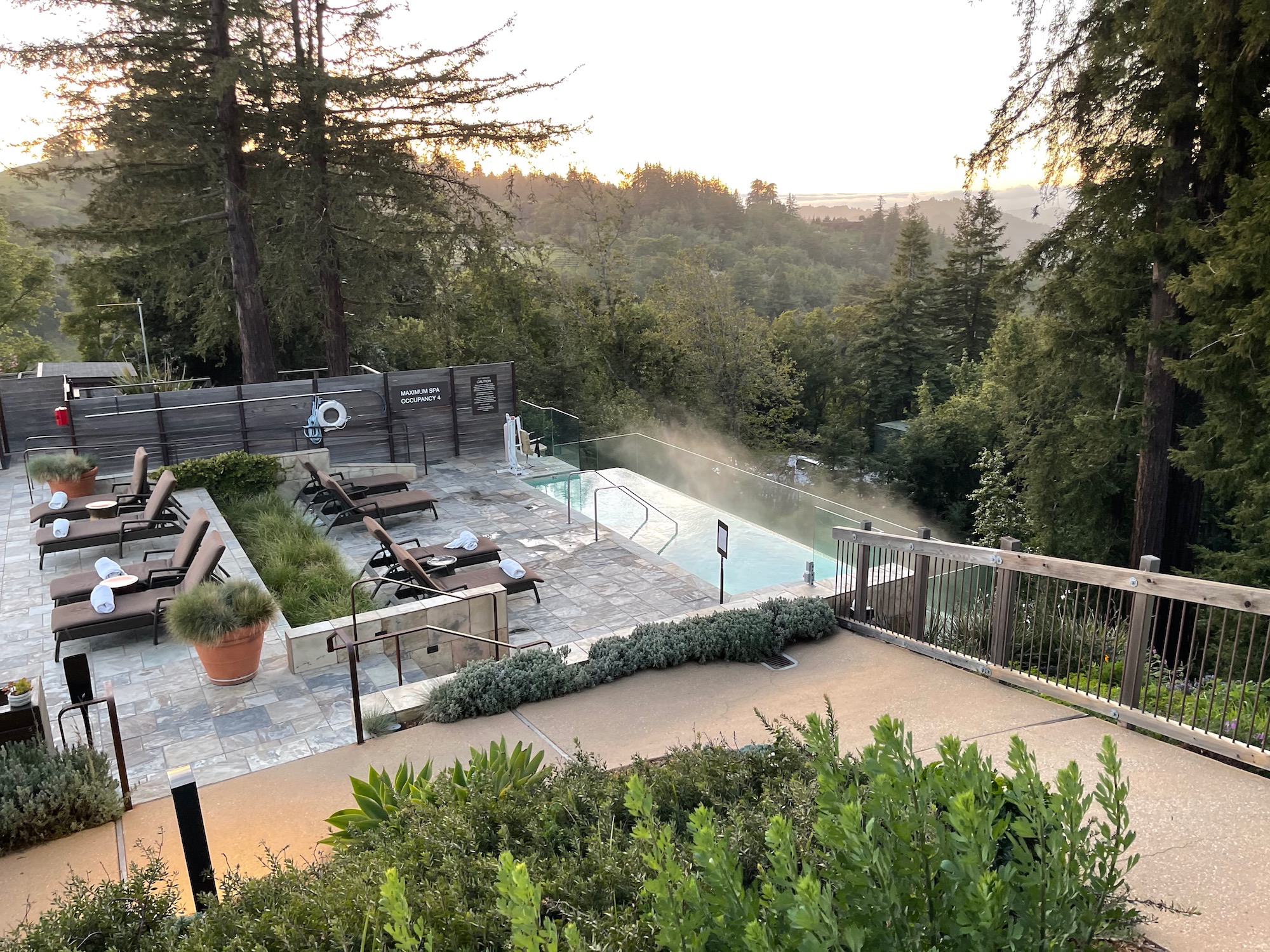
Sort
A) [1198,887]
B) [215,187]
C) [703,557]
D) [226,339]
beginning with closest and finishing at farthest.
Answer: [1198,887] → [703,557] → [215,187] → [226,339]

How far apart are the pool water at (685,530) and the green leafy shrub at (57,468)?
24.0 feet

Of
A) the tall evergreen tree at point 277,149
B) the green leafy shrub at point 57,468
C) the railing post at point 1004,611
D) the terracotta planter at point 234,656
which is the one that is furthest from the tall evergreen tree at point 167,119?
the railing post at point 1004,611

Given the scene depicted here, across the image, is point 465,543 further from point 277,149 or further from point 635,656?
point 277,149

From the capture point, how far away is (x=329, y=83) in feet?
55.7

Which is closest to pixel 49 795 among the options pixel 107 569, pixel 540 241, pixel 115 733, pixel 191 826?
pixel 115 733

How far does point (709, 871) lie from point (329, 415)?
633 inches

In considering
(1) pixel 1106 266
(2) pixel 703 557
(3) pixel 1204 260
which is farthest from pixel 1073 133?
(2) pixel 703 557

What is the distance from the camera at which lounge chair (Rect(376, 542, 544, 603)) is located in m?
9.58

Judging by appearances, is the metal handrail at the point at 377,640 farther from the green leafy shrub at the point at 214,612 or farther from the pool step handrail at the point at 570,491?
the pool step handrail at the point at 570,491

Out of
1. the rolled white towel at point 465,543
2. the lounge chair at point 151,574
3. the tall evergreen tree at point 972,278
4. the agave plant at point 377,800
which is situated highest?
the tall evergreen tree at point 972,278

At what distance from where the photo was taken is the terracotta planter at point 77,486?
13.2m

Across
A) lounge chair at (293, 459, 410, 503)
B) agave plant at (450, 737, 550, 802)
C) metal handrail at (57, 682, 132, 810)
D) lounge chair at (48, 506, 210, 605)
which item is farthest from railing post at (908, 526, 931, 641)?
lounge chair at (293, 459, 410, 503)

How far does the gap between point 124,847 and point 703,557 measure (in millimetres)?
8800

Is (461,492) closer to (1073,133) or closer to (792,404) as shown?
(1073,133)
